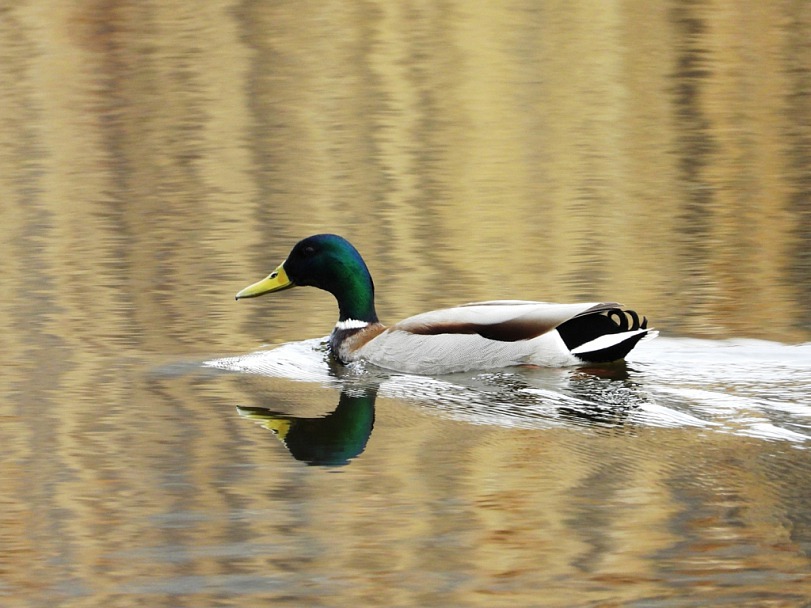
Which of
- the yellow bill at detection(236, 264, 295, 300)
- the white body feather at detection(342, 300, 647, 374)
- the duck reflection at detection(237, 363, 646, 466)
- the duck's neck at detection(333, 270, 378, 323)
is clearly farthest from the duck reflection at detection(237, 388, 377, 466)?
the yellow bill at detection(236, 264, 295, 300)

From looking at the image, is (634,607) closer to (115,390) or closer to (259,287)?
(115,390)

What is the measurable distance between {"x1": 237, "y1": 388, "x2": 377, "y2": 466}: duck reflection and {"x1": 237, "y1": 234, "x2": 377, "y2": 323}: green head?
49.4 inches

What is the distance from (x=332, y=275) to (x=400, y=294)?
1344 mm

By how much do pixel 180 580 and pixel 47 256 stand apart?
7.48m

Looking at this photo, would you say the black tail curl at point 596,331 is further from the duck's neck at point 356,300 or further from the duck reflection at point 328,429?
the duck's neck at point 356,300

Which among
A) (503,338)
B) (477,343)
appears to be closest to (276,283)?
(477,343)

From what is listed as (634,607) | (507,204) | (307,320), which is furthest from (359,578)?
(507,204)

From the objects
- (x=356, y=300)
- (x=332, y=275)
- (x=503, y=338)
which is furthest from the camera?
(x=332, y=275)

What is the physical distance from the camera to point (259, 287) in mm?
9539

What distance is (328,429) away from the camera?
743 centimetres

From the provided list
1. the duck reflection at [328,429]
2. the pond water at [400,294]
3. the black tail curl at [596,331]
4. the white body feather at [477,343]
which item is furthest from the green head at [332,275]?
the black tail curl at [596,331]

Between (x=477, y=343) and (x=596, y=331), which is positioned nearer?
(x=596, y=331)

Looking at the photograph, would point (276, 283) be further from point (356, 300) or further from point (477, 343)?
point (477, 343)

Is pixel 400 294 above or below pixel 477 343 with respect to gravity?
below
